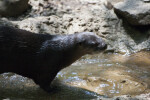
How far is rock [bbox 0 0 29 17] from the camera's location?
16.9 feet

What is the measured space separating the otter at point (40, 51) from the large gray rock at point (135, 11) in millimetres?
2352

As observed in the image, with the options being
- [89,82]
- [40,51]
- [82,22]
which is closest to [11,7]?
[82,22]

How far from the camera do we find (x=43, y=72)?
10.5 feet

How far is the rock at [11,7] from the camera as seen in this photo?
5152mm

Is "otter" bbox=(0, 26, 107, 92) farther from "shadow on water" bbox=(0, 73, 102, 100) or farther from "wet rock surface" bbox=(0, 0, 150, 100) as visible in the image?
"wet rock surface" bbox=(0, 0, 150, 100)

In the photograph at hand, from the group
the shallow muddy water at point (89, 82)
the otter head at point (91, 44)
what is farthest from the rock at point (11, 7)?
the otter head at point (91, 44)

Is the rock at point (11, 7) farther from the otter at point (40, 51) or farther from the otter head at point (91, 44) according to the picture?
the otter head at point (91, 44)

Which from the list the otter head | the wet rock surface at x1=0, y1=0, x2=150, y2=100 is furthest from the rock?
the otter head

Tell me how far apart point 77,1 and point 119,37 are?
4.76 feet

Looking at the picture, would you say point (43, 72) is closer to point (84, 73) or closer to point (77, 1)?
point (84, 73)

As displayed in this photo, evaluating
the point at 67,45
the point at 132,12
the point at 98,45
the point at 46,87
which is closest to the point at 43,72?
the point at 46,87

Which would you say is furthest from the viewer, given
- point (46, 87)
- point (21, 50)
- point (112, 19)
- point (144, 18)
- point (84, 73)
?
point (112, 19)

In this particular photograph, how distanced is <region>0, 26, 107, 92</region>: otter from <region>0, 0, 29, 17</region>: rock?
7.15ft

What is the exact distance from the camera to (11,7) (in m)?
5.20
